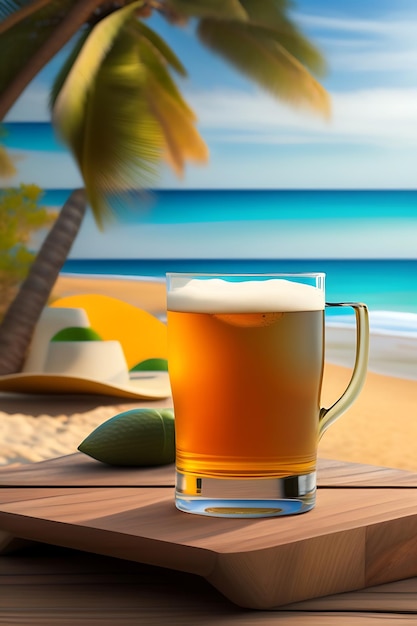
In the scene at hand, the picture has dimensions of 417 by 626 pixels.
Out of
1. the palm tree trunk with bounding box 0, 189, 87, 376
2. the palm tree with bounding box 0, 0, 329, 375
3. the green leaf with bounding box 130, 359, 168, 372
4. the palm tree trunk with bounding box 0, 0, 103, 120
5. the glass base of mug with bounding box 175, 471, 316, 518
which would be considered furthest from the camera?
the palm tree trunk with bounding box 0, 189, 87, 376

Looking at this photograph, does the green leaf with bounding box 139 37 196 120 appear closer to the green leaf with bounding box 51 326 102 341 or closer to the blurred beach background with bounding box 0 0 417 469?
the green leaf with bounding box 51 326 102 341

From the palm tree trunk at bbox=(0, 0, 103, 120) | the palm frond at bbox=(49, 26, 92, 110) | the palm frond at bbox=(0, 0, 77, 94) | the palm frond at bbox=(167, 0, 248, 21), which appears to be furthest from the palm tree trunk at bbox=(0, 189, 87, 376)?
the palm frond at bbox=(167, 0, 248, 21)

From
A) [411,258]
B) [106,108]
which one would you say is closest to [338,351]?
[411,258]

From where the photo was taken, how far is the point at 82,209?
750 centimetres

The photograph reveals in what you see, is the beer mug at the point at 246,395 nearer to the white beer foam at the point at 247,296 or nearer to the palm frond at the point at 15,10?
the white beer foam at the point at 247,296

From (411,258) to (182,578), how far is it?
15.8m

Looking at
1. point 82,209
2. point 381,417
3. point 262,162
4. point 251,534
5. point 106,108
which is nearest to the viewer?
point 251,534

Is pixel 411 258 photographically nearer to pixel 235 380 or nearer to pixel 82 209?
pixel 82 209

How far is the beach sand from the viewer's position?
3584mm

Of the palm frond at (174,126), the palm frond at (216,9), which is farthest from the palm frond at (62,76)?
the palm frond at (216,9)

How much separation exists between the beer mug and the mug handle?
32mm

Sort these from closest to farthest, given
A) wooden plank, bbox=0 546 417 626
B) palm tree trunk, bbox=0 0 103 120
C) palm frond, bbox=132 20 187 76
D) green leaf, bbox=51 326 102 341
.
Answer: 1. wooden plank, bbox=0 546 417 626
2. green leaf, bbox=51 326 102 341
3. palm tree trunk, bbox=0 0 103 120
4. palm frond, bbox=132 20 187 76

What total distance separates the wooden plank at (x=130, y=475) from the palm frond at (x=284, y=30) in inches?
308

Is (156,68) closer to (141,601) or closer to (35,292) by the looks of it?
(35,292)
